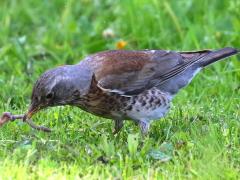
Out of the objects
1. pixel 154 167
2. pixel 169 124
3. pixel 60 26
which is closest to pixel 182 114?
pixel 169 124

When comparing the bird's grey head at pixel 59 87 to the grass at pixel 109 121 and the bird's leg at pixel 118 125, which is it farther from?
the bird's leg at pixel 118 125

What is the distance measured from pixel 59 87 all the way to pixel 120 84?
633 mm

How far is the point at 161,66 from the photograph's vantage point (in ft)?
25.3

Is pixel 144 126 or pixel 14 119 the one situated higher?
pixel 14 119

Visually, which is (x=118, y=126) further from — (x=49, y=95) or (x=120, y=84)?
(x=49, y=95)

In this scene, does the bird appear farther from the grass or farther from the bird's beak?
the grass

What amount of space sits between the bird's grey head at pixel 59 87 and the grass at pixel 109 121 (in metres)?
0.29

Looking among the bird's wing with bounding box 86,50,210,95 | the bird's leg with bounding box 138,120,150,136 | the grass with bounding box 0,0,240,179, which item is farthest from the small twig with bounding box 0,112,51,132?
the bird's leg with bounding box 138,120,150,136

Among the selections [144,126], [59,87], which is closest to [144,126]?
[144,126]

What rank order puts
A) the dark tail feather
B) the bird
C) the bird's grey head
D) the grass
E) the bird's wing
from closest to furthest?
the grass < the bird's grey head < the bird < the bird's wing < the dark tail feather

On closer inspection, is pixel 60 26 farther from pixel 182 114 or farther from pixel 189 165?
pixel 189 165

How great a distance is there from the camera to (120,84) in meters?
7.25

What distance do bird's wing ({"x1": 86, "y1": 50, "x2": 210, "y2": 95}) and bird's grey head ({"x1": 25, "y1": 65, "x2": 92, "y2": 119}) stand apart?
17 cm

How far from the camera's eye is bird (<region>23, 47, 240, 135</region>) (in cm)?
690
